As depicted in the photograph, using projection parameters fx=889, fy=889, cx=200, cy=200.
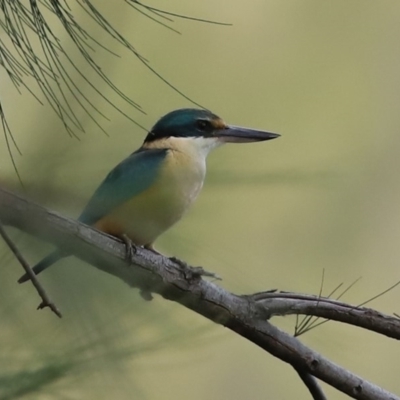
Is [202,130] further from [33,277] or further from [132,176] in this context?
[33,277]

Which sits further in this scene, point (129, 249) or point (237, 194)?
point (237, 194)

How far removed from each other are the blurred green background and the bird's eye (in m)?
0.04

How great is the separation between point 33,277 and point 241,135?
756 mm

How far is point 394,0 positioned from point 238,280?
6.73ft

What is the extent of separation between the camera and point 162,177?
3.66 feet

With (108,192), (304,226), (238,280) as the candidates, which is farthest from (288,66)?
(238,280)

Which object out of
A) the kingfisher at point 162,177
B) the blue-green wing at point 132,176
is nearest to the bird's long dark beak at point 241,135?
the kingfisher at point 162,177

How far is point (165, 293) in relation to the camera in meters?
0.81

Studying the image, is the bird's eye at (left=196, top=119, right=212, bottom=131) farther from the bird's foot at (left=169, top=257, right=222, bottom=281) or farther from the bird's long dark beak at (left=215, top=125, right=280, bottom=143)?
the bird's foot at (left=169, top=257, right=222, bottom=281)

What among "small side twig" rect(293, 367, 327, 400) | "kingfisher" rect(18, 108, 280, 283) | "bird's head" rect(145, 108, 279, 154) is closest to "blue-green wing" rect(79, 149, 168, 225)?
"kingfisher" rect(18, 108, 280, 283)

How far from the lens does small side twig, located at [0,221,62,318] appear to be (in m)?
0.51

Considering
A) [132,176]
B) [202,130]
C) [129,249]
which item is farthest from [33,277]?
[202,130]

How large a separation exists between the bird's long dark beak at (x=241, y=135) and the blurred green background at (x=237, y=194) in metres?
0.02

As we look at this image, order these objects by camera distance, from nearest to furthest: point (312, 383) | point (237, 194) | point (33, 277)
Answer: point (33, 277) < point (312, 383) < point (237, 194)
